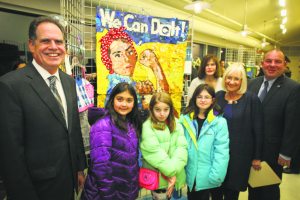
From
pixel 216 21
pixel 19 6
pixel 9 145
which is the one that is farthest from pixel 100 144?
pixel 216 21

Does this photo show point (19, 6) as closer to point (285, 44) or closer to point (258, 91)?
point (258, 91)

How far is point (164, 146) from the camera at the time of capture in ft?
5.32

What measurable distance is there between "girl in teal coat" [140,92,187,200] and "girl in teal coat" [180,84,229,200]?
8 cm

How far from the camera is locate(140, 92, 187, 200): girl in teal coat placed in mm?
1544

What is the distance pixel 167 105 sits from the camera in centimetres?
166

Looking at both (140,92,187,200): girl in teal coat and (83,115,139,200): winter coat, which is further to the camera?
(140,92,187,200): girl in teal coat

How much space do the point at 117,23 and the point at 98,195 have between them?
1.40 metres

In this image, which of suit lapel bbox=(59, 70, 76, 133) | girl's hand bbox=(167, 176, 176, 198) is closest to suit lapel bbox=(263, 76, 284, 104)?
girl's hand bbox=(167, 176, 176, 198)

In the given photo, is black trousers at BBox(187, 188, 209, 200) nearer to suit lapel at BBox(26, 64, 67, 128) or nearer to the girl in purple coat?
the girl in purple coat

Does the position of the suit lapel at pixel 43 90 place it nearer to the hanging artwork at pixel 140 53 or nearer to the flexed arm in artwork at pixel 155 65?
the hanging artwork at pixel 140 53

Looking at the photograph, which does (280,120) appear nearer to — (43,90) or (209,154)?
(209,154)

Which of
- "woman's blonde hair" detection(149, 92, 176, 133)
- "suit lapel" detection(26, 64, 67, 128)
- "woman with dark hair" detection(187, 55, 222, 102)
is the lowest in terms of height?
"woman's blonde hair" detection(149, 92, 176, 133)

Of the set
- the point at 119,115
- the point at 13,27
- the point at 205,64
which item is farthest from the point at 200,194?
the point at 13,27

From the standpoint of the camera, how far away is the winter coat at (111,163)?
4.52ft
